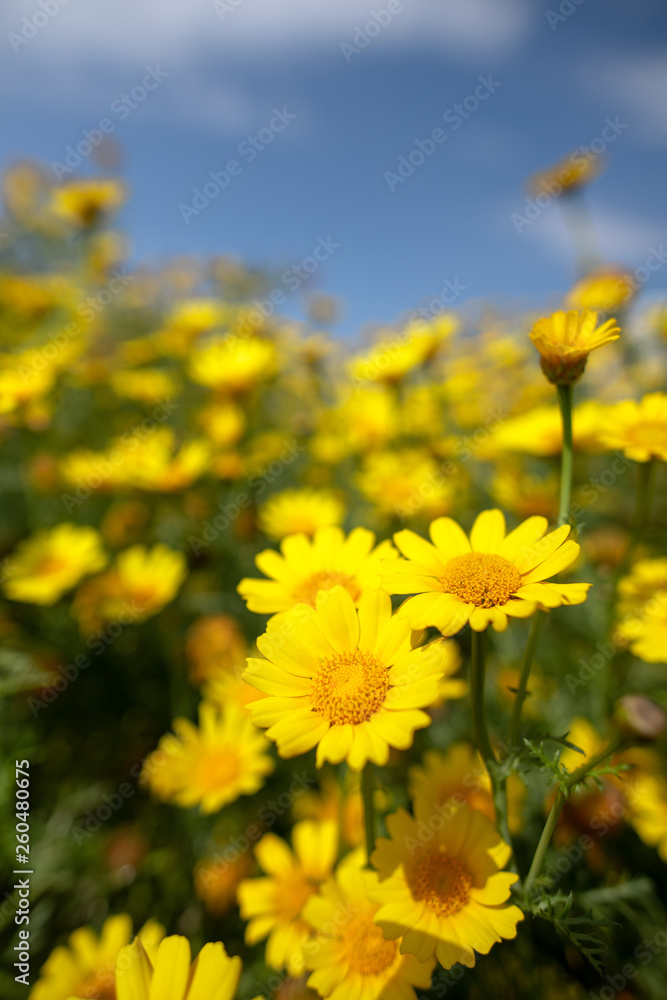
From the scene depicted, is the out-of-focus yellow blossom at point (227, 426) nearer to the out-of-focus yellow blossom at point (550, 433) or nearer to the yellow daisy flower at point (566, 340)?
the out-of-focus yellow blossom at point (550, 433)

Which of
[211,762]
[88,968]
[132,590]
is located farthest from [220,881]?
[132,590]

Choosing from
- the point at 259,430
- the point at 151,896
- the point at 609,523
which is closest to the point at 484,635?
the point at 151,896

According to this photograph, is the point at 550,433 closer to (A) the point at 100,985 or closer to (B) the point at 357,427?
(B) the point at 357,427

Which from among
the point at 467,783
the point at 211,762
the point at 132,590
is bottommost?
the point at 132,590

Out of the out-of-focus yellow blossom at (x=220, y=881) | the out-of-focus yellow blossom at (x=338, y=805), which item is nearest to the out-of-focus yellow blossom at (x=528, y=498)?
the out-of-focus yellow blossom at (x=338, y=805)

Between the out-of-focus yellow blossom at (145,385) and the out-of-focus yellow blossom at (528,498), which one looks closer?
the out-of-focus yellow blossom at (528,498)

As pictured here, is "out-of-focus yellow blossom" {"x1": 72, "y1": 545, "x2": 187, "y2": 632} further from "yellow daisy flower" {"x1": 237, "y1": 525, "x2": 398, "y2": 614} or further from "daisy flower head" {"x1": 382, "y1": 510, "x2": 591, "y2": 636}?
"daisy flower head" {"x1": 382, "y1": 510, "x2": 591, "y2": 636}
